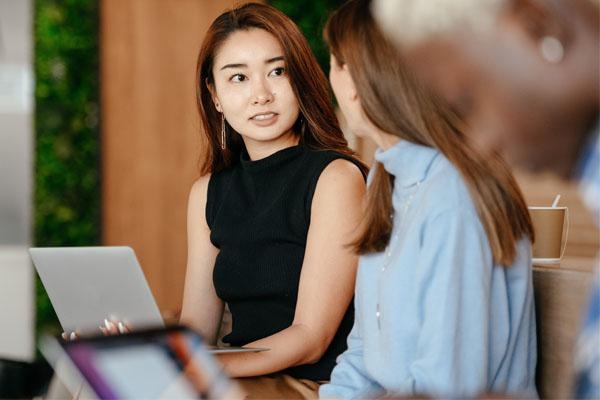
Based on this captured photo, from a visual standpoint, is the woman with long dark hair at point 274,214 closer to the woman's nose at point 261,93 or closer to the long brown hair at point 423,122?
the woman's nose at point 261,93

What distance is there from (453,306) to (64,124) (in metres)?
3.20

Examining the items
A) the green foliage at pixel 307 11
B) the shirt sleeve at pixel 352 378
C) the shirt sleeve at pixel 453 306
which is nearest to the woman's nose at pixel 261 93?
the shirt sleeve at pixel 352 378

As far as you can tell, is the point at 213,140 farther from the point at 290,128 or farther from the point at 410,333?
the point at 410,333

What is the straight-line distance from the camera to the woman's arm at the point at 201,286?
185 cm

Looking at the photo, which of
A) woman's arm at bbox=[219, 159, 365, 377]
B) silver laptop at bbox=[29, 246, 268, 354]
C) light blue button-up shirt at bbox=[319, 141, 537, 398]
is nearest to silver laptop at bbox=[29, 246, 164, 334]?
silver laptop at bbox=[29, 246, 268, 354]

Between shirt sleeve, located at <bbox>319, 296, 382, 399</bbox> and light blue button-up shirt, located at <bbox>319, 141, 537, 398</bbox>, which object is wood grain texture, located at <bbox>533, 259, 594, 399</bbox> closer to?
light blue button-up shirt, located at <bbox>319, 141, 537, 398</bbox>

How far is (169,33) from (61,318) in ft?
9.05

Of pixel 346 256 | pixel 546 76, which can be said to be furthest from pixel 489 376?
pixel 546 76

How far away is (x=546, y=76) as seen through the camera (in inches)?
26.8

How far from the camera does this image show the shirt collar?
1.17 m

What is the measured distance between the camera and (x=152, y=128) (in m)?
3.97

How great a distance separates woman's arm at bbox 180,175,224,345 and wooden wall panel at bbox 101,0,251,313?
2.10 metres

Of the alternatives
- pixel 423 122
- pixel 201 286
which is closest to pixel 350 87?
pixel 423 122

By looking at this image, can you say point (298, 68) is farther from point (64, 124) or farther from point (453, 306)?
point (64, 124)
